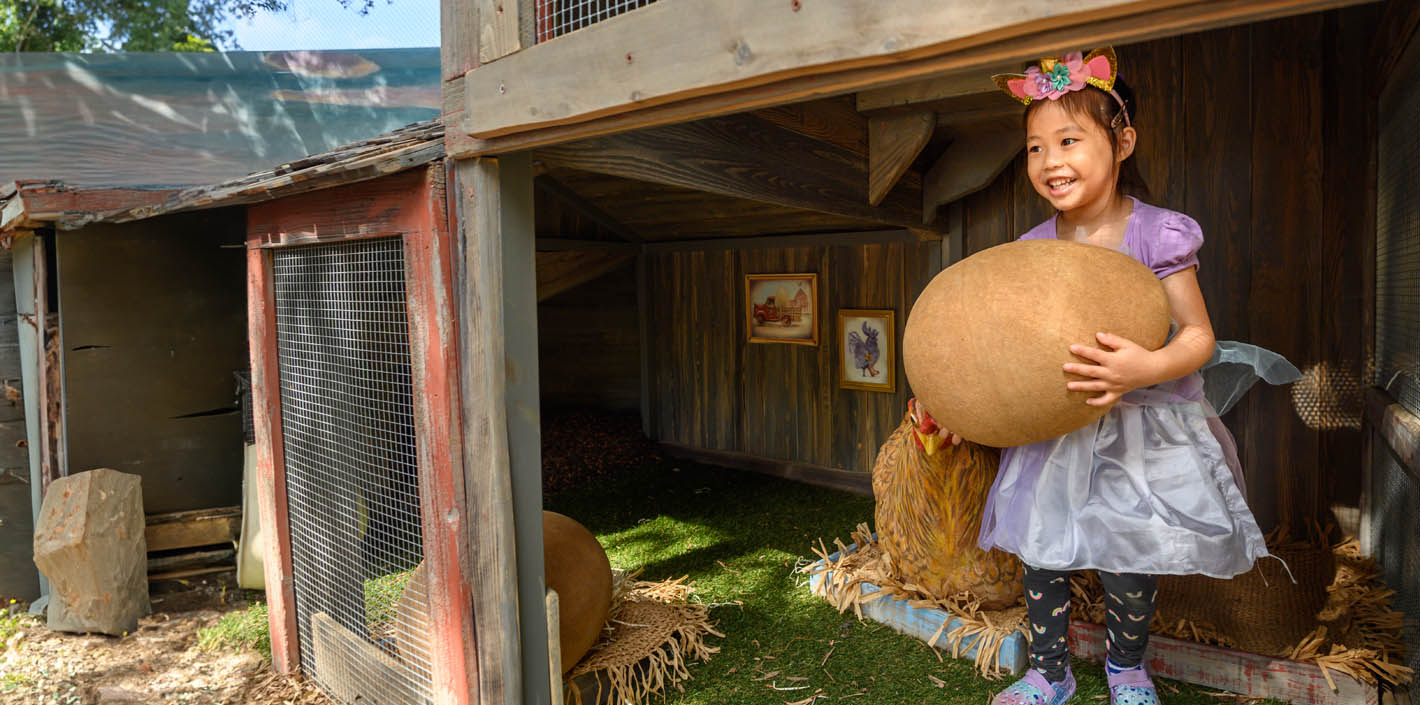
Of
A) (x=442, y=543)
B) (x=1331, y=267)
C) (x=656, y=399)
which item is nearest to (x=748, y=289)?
(x=656, y=399)

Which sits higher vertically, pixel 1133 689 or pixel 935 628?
pixel 1133 689

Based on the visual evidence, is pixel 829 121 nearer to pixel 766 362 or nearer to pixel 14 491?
pixel 766 362

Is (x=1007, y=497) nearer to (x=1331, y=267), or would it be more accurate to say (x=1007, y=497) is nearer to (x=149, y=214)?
(x=1331, y=267)

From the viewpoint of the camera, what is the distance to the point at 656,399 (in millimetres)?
6801

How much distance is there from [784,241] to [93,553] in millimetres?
4113

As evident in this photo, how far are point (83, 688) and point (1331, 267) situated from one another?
5122 mm

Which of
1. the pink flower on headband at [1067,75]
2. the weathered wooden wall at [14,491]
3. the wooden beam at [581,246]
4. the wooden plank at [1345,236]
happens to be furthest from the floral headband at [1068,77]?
the weathered wooden wall at [14,491]

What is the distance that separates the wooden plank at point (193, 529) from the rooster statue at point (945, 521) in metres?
3.38

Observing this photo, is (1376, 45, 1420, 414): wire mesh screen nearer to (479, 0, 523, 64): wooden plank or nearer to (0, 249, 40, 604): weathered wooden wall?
(479, 0, 523, 64): wooden plank

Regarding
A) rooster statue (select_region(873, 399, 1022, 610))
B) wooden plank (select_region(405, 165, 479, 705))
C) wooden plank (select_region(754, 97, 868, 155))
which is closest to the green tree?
wooden plank (select_region(754, 97, 868, 155))

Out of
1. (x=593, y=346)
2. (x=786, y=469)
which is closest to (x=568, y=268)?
(x=593, y=346)

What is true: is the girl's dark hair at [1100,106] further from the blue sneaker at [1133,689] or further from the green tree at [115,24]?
the green tree at [115,24]

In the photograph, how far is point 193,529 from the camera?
14.4ft

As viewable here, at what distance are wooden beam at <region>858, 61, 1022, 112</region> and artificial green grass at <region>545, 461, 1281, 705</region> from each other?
2.03m
